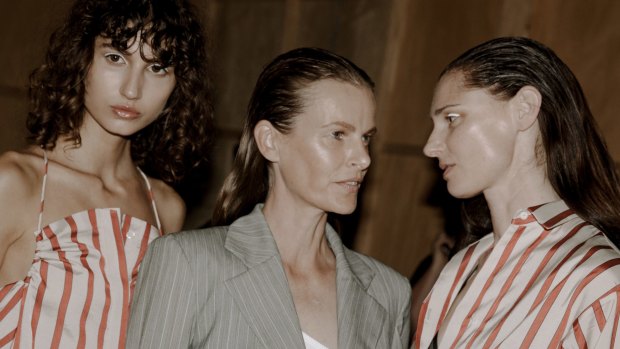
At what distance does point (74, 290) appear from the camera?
7.66ft

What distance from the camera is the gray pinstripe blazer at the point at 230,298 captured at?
212cm

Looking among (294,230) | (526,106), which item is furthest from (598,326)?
(294,230)

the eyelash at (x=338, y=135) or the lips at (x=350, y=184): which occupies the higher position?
the eyelash at (x=338, y=135)

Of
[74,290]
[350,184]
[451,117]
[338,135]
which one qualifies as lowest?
[74,290]

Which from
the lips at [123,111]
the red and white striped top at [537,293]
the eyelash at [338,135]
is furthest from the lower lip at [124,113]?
the red and white striped top at [537,293]

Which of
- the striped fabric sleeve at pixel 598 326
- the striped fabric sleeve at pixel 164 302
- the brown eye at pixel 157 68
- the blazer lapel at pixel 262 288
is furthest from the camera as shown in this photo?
the brown eye at pixel 157 68

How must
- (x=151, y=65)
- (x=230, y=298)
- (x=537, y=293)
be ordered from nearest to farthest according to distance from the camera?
(x=537, y=293) → (x=230, y=298) → (x=151, y=65)

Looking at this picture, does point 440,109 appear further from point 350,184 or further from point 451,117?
point 350,184

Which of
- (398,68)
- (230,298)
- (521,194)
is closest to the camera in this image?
(230,298)

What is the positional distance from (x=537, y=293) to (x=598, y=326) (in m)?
0.19

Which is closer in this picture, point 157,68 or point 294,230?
point 294,230

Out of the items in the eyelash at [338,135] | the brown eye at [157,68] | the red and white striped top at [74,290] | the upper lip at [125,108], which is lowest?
the red and white striped top at [74,290]

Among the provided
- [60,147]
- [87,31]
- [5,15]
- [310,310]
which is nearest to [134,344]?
[310,310]

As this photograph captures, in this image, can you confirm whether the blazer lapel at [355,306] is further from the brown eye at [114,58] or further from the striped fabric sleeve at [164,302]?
the brown eye at [114,58]
